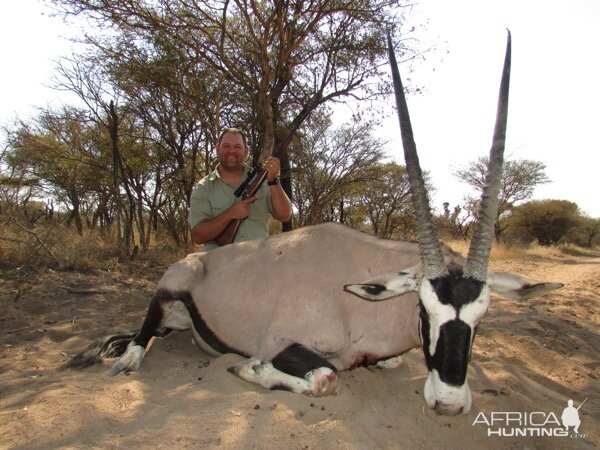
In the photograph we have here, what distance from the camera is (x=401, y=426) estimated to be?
2.79 metres

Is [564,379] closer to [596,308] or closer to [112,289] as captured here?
[596,308]

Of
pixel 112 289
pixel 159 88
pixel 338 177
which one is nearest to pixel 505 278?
pixel 112 289

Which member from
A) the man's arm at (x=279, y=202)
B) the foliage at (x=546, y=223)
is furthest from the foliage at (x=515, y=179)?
the man's arm at (x=279, y=202)

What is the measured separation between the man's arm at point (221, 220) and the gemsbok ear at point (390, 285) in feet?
7.29

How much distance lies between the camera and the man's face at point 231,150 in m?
5.53

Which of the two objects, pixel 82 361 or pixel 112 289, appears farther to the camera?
pixel 112 289

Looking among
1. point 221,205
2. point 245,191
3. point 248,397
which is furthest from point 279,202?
point 248,397

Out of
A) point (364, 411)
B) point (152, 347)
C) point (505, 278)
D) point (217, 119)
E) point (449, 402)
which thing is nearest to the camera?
point (449, 402)

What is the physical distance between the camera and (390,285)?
314 cm

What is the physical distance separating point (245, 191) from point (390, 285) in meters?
2.63

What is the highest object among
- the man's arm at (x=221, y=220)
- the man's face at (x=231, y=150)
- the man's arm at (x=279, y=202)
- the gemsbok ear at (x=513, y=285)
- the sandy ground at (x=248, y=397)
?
the man's face at (x=231, y=150)

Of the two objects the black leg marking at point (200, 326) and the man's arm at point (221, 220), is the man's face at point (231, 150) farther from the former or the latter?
the black leg marking at point (200, 326)

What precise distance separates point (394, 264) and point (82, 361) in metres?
2.66

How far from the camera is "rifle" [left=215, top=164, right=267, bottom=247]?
5180 mm
